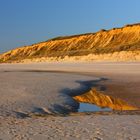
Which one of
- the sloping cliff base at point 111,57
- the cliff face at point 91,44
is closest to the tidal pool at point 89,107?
the sloping cliff base at point 111,57

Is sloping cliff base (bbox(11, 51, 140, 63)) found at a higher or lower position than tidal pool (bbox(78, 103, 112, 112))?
higher

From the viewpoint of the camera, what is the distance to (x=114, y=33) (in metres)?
91.4

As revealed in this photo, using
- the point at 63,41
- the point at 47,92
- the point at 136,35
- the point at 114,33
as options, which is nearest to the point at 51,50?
the point at 63,41

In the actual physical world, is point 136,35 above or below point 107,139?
above

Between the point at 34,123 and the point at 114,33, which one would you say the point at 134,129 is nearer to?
the point at 34,123

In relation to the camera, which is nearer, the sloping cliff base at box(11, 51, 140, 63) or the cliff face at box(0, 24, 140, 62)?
the sloping cliff base at box(11, 51, 140, 63)

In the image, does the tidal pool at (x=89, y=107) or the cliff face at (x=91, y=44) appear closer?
the tidal pool at (x=89, y=107)

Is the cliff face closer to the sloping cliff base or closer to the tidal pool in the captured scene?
the sloping cliff base

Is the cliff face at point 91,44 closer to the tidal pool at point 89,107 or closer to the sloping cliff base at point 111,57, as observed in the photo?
the sloping cliff base at point 111,57

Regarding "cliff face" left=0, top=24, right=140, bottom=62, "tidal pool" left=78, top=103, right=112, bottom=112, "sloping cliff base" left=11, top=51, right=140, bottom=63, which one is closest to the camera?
"tidal pool" left=78, top=103, right=112, bottom=112

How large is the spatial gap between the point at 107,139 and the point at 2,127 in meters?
2.83

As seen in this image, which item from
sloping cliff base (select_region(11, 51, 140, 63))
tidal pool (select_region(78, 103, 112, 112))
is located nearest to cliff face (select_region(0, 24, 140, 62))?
sloping cliff base (select_region(11, 51, 140, 63))

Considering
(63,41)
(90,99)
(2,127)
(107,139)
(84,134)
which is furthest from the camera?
(63,41)

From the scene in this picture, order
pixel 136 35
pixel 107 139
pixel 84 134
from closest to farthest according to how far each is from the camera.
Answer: pixel 107 139 < pixel 84 134 < pixel 136 35
